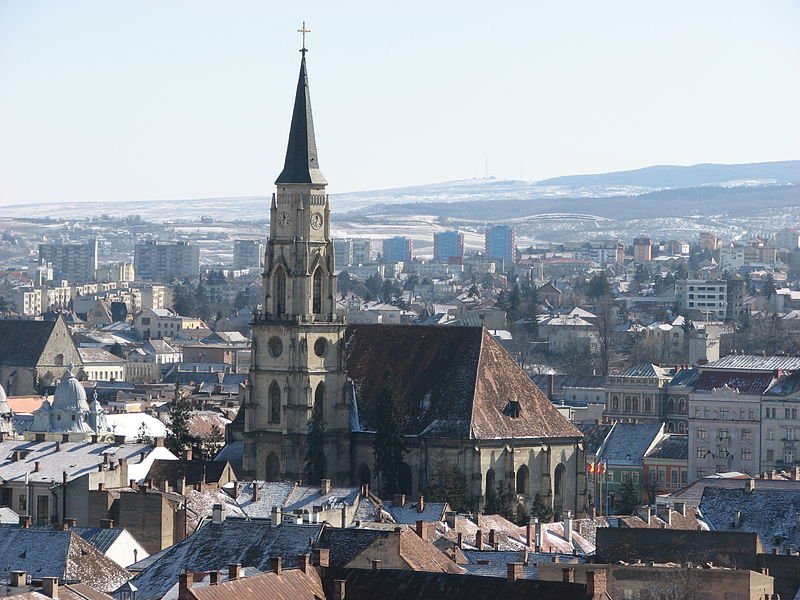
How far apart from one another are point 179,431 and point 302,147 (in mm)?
13197

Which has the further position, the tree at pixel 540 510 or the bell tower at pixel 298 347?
the bell tower at pixel 298 347

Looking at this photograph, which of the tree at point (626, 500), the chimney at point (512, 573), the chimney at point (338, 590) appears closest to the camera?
the chimney at point (512, 573)

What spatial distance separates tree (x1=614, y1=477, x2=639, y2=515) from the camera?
9588 cm

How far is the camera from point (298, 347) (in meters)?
95.2

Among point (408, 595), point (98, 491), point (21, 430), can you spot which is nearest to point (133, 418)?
point (21, 430)

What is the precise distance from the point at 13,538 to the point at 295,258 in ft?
110

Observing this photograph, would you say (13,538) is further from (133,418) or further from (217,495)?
(133,418)

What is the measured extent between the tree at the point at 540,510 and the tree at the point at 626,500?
276 cm

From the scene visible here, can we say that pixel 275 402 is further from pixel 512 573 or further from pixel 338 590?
pixel 512 573

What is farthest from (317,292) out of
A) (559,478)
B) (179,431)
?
(179,431)

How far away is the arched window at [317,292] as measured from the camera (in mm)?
95188

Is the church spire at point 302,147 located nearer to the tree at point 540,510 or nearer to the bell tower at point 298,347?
the bell tower at point 298,347

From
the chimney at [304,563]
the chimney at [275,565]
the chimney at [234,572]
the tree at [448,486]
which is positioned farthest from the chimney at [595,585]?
the tree at [448,486]

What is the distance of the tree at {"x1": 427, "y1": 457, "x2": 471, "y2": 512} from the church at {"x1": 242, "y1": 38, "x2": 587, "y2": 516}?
0.27 meters
